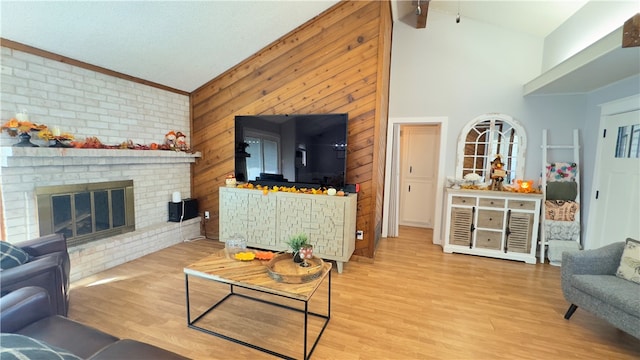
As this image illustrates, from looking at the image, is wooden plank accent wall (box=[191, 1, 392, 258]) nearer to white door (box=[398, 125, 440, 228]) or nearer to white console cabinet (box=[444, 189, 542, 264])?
white console cabinet (box=[444, 189, 542, 264])

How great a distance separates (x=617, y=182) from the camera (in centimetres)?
300

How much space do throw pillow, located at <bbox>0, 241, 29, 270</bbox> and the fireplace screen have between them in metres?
0.95

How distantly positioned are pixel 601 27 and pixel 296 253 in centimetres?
388

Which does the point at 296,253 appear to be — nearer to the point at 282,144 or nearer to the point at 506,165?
the point at 282,144

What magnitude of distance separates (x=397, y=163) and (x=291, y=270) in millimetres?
3076

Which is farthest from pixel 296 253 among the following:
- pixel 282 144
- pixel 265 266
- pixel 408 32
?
pixel 408 32

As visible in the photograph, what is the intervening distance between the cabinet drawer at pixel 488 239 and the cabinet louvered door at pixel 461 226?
104 mm

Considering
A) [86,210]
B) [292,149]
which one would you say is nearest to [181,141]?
[86,210]

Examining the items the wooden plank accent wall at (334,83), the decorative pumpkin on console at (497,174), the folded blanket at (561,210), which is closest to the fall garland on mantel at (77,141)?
the wooden plank accent wall at (334,83)

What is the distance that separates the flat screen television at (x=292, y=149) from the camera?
10.5 feet

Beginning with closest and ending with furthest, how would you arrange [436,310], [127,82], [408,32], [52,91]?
[436,310], [52,91], [127,82], [408,32]

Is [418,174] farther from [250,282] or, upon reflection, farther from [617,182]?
[250,282]

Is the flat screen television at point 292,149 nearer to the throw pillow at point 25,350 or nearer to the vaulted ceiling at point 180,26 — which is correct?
the vaulted ceiling at point 180,26

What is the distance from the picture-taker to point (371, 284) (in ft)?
9.17
